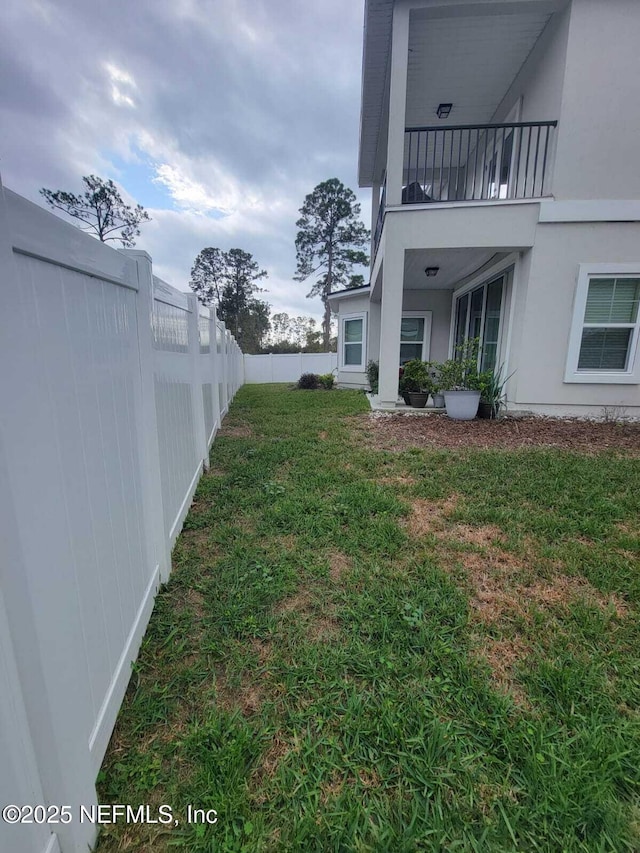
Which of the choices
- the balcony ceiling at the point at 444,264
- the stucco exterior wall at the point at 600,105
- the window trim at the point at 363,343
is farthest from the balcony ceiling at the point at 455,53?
the window trim at the point at 363,343

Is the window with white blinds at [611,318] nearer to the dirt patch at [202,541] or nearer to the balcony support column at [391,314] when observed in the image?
the balcony support column at [391,314]

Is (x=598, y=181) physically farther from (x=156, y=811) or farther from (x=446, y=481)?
(x=156, y=811)

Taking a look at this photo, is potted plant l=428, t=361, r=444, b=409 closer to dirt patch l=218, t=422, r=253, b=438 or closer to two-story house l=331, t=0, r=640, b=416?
two-story house l=331, t=0, r=640, b=416

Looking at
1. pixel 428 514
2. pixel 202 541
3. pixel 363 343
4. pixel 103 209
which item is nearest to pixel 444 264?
pixel 363 343

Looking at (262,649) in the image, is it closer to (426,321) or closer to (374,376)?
(374,376)

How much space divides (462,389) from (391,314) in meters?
1.67

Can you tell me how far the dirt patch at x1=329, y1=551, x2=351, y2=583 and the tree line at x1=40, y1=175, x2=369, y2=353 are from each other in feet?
31.6

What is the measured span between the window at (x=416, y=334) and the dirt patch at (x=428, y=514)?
7359 mm

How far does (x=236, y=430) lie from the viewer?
19.3ft

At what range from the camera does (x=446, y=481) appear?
352cm

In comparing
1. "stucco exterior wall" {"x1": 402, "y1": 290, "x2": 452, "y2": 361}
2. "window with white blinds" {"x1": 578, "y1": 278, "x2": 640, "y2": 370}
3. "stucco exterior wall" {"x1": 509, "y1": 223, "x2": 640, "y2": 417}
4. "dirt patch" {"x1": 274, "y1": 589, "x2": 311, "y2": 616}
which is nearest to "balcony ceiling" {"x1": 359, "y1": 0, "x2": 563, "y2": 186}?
"stucco exterior wall" {"x1": 509, "y1": 223, "x2": 640, "y2": 417}

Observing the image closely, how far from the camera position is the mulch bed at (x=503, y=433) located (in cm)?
465

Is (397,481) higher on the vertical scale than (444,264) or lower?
lower

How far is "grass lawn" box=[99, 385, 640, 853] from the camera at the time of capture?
1.07 meters
